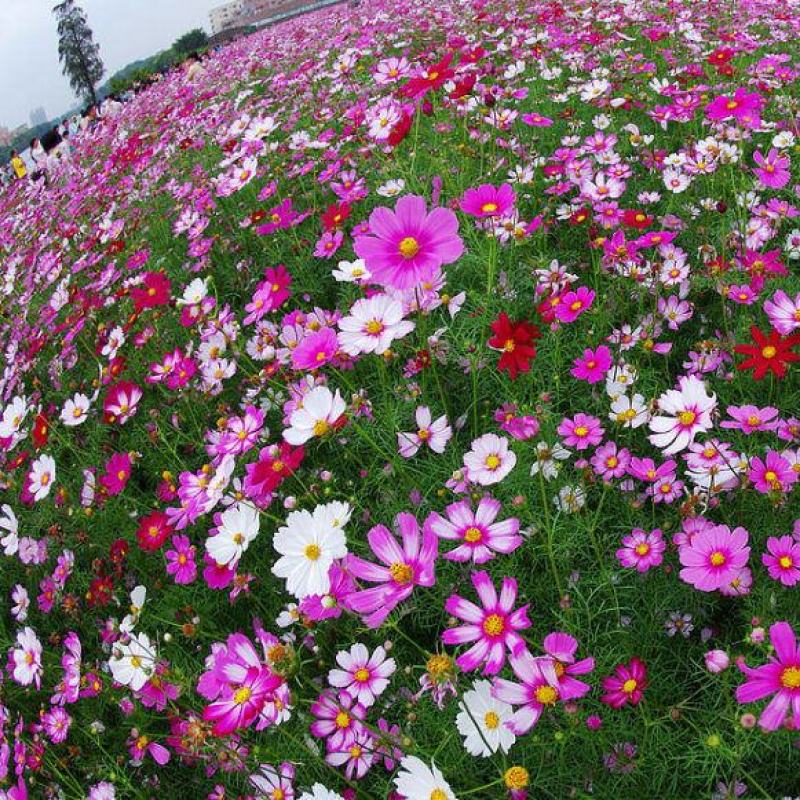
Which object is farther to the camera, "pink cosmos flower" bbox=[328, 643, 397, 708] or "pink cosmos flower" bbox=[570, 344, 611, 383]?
"pink cosmos flower" bbox=[570, 344, 611, 383]

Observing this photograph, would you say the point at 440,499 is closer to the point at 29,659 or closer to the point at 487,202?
the point at 487,202

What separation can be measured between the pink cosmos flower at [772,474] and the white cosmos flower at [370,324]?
654mm

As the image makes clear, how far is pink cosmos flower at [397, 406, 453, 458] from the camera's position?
1217mm

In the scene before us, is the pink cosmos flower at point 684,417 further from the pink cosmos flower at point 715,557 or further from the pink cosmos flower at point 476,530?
the pink cosmos flower at point 476,530

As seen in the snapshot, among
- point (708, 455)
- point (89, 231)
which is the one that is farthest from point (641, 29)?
point (708, 455)

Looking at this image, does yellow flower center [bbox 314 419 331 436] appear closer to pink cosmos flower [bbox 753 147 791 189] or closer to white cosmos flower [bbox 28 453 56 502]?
white cosmos flower [bbox 28 453 56 502]

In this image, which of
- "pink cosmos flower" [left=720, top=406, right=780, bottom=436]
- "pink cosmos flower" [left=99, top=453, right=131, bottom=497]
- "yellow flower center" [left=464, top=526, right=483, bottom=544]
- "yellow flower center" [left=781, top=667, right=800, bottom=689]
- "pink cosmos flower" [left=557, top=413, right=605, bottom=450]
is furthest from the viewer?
"pink cosmos flower" [left=99, top=453, right=131, bottom=497]

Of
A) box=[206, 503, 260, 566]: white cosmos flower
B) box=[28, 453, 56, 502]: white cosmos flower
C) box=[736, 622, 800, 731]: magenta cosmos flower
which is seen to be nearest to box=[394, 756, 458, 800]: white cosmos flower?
box=[736, 622, 800, 731]: magenta cosmos flower

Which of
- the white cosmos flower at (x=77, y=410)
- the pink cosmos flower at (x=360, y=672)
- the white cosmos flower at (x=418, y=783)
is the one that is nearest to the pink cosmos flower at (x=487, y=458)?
the pink cosmos flower at (x=360, y=672)

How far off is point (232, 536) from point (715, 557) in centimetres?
82

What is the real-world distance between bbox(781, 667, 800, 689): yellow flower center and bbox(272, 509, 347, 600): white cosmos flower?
0.55 m

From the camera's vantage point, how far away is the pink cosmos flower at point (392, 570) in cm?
78

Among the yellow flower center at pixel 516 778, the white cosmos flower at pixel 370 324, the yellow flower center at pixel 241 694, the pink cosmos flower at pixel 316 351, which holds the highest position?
the white cosmos flower at pixel 370 324

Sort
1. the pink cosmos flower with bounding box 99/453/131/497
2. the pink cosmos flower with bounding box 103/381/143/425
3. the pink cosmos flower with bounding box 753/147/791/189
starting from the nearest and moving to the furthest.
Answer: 1. the pink cosmos flower with bounding box 99/453/131/497
2. the pink cosmos flower with bounding box 753/147/791/189
3. the pink cosmos flower with bounding box 103/381/143/425
